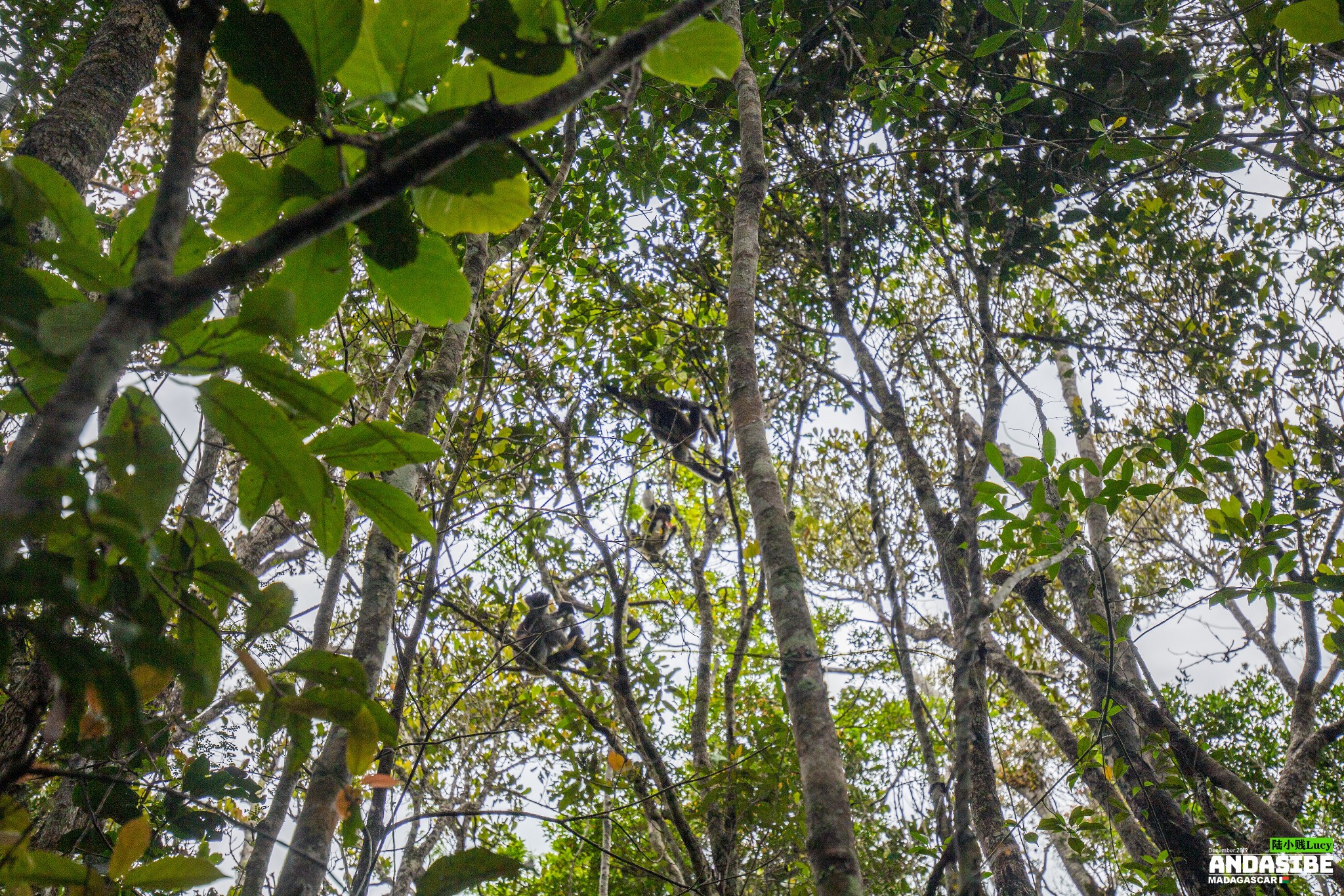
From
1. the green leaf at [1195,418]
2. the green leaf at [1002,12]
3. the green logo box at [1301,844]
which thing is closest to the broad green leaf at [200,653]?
the green leaf at [1195,418]

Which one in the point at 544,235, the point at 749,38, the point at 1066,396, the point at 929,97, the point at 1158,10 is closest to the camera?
the point at 749,38

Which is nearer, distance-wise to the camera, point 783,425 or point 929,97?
point 929,97

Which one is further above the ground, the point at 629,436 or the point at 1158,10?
the point at 1158,10

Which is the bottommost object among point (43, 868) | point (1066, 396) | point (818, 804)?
point (43, 868)

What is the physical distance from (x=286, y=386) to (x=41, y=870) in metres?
0.48

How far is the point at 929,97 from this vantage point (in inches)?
177

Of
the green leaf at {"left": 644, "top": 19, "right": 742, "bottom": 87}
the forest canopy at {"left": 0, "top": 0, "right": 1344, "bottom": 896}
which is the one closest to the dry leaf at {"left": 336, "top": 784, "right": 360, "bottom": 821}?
the forest canopy at {"left": 0, "top": 0, "right": 1344, "bottom": 896}

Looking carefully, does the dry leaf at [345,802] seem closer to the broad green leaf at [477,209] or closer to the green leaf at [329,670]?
the green leaf at [329,670]

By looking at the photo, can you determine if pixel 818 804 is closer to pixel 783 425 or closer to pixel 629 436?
pixel 629 436

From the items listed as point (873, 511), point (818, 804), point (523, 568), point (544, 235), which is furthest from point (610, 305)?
point (818, 804)

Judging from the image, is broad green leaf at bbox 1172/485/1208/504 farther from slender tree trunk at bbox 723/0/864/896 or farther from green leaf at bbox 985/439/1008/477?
slender tree trunk at bbox 723/0/864/896

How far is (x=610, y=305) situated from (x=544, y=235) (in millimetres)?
956

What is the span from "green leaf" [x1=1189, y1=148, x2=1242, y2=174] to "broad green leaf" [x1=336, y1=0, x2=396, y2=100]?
9.37 feet

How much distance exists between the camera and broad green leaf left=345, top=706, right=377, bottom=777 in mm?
816
